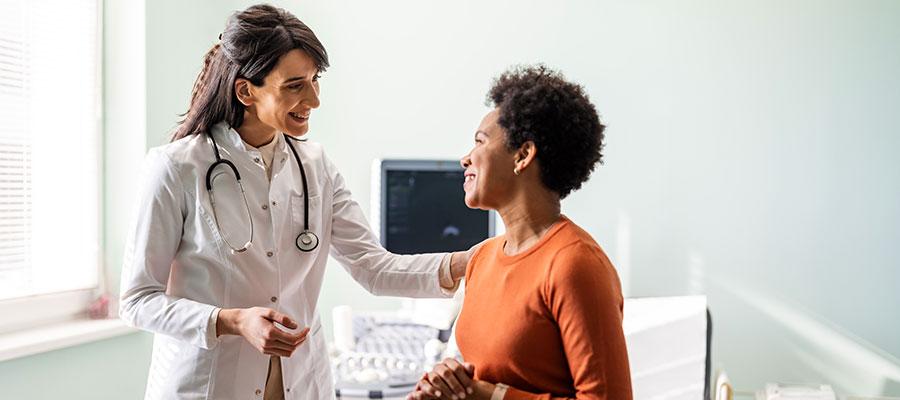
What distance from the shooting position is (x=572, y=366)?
1.09 metres

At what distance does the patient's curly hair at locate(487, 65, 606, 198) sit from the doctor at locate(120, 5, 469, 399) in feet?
1.59

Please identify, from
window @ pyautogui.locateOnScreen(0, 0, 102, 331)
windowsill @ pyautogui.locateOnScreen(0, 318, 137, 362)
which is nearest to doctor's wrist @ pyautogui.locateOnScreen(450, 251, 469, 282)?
windowsill @ pyautogui.locateOnScreen(0, 318, 137, 362)

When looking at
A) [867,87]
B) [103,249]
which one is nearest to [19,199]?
[103,249]

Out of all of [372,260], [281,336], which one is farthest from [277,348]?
[372,260]

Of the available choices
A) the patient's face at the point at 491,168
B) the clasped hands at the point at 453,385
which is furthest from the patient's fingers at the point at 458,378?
the patient's face at the point at 491,168

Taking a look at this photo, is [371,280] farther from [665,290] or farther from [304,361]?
[665,290]

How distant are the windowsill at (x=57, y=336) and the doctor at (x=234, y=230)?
0.96 meters

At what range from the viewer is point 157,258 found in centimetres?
149

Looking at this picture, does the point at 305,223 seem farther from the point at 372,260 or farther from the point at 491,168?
the point at 491,168

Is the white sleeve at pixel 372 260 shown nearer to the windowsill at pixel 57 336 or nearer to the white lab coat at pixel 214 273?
the white lab coat at pixel 214 273

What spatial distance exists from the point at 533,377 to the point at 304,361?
0.62m

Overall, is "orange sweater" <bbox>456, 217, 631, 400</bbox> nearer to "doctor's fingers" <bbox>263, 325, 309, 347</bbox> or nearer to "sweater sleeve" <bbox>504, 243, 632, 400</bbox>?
"sweater sleeve" <bbox>504, 243, 632, 400</bbox>

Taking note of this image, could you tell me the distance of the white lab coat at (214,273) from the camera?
4.88 feet

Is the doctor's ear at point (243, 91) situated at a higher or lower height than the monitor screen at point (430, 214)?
higher
